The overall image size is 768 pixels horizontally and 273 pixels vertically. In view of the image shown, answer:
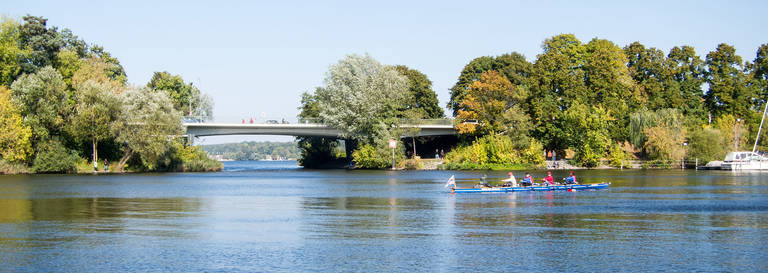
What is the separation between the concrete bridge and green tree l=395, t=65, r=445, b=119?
749 cm

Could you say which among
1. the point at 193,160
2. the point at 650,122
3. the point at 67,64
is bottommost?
the point at 193,160

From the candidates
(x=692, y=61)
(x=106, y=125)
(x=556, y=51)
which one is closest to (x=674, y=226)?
(x=106, y=125)

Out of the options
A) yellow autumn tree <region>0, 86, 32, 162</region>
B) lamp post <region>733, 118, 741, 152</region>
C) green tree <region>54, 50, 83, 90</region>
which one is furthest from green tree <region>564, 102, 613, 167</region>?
yellow autumn tree <region>0, 86, 32, 162</region>

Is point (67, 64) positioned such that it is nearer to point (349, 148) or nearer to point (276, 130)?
point (276, 130)

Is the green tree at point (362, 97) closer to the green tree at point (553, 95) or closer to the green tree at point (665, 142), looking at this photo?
the green tree at point (553, 95)

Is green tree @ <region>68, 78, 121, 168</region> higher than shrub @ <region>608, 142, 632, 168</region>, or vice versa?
green tree @ <region>68, 78, 121, 168</region>

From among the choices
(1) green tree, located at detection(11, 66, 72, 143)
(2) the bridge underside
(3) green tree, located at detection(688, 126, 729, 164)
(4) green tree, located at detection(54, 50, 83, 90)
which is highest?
(4) green tree, located at detection(54, 50, 83, 90)

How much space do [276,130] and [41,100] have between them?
32476 millimetres

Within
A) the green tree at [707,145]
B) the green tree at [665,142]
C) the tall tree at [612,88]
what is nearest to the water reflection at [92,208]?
the green tree at [665,142]

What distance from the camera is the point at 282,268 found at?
23.4m

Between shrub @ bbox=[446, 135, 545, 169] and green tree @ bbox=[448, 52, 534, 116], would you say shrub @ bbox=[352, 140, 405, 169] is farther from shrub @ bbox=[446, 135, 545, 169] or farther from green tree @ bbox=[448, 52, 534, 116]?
green tree @ bbox=[448, 52, 534, 116]

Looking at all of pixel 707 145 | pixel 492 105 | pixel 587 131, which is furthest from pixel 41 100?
pixel 707 145

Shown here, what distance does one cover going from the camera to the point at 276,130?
347 feet

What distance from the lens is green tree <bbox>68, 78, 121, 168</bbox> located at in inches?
3243
